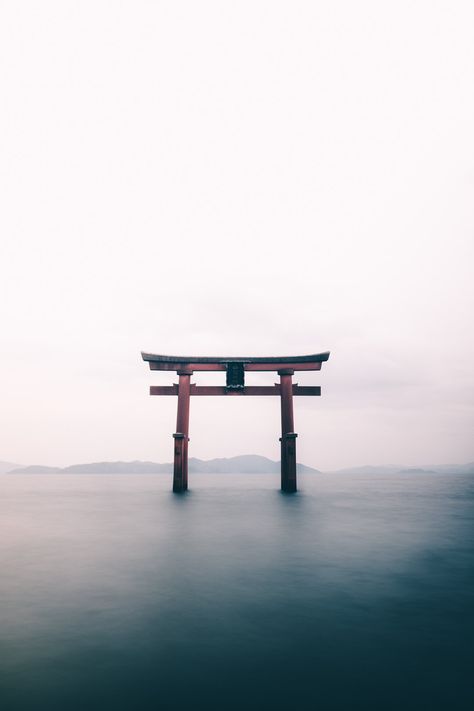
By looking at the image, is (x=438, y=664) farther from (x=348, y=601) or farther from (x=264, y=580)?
(x=264, y=580)

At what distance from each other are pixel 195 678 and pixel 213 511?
296 inches

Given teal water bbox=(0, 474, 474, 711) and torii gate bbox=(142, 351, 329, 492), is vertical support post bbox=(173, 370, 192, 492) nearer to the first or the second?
torii gate bbox=(142, 351, 329, 492)

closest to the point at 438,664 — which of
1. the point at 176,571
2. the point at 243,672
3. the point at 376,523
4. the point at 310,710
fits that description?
the point at 310,710

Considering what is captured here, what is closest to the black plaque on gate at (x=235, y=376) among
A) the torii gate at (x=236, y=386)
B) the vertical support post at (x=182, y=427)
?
the torii gate at (x=236, y=386)

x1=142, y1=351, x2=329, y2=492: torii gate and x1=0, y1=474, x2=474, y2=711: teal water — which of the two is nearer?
x1=0, y1=474, x2=474, y2=711: teal water

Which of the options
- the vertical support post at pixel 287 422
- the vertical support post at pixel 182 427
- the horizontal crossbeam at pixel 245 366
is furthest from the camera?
the horizontal crossbeam at pixel 245 366

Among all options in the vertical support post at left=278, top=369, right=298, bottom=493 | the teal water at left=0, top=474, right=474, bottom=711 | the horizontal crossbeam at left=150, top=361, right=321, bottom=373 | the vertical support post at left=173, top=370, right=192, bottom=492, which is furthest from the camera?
the horizontal crossbeam at left=150, top=361, right=321, bottom=373

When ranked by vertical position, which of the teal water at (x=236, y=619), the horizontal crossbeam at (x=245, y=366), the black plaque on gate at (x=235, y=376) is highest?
the horizontal crossbeam at (x=245, y=366)

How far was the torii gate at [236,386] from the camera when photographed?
12.5 meters

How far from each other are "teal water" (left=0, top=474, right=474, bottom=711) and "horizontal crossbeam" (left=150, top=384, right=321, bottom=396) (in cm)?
567

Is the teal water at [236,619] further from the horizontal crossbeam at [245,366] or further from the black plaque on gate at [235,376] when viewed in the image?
the horizontal crossbeam at [245,366]

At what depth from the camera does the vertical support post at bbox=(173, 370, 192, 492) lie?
12.3 meters

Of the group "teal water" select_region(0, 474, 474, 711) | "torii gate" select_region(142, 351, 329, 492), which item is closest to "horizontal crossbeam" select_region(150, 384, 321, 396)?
"torii gate" select_region(142, 351, 329, 492)

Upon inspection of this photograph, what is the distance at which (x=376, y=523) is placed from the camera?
837 cm
